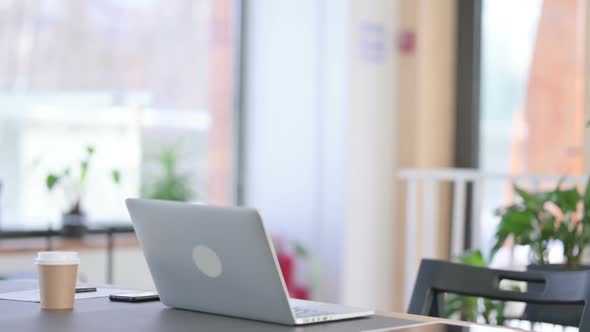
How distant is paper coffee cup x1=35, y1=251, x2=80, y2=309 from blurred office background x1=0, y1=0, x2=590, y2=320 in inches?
108

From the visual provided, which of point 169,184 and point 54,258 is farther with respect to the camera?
point 169,184

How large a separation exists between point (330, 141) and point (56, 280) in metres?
3.32

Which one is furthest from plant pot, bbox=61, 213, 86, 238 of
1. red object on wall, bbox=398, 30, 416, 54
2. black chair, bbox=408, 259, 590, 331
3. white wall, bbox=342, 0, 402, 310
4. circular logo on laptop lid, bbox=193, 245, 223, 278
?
circular logo on laptop lid, bbox=193, 245, 223, 278

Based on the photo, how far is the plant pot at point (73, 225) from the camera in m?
4.43

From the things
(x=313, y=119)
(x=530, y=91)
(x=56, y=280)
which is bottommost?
(x=56, y=280)

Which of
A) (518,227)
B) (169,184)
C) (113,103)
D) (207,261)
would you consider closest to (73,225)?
(169,184)

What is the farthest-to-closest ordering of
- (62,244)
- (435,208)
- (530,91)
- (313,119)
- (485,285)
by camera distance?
(313,119) < (435,208) < (530,91) < (62,244) < (485,285)

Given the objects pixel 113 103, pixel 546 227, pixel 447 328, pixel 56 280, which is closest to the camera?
pixel 447 328

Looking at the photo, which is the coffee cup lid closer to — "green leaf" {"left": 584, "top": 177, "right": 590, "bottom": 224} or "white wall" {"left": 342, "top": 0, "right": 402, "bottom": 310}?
"green leaf" {"left": 584, "top": 177, "right": 590, "bottom": 224}

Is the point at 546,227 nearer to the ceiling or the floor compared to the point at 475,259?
nearer to the ceiling

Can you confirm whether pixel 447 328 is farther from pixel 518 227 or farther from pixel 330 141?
pixel 330 141

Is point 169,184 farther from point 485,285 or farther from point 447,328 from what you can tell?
point 447,328

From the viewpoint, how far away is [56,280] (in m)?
1.65

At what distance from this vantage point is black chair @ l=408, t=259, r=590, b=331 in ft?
6.18
